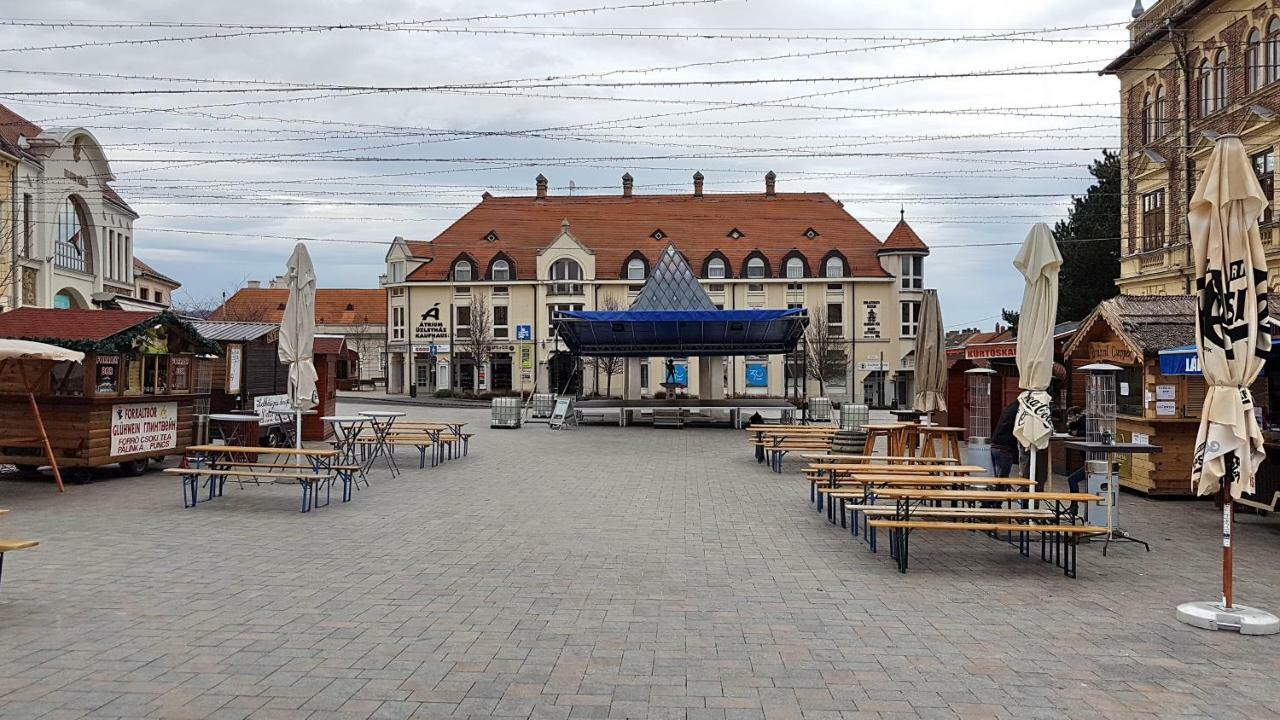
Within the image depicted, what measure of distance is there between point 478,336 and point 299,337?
41.7m

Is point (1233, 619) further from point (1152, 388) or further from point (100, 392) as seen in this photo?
point (100, 392)

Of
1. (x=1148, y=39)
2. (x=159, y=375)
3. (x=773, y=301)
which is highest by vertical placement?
(x=1148, y=39)

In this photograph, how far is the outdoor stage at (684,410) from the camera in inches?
1158

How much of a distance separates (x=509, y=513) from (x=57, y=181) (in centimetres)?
3274

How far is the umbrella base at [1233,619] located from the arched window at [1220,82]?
22.4 metres

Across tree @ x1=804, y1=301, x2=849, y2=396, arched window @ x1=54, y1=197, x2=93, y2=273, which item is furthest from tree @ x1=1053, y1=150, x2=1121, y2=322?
arched window @ x1=54, y1=197, x2=93, y2=273

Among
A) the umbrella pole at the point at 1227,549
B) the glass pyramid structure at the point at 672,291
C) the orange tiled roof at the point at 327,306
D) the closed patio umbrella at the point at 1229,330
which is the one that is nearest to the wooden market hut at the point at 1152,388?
the closed patio umbrella at the point at 1229,330

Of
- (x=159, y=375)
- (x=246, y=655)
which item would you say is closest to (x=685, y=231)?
(x=159, y=375)

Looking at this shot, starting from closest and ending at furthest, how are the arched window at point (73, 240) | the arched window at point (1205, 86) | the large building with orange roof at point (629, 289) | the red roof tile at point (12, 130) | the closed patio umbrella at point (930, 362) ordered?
the closed patio umbrella at point (930, 362)
the arched window at point (1205, 86)
the red roof tile at point (12, 130)
the arched window at point (73, 240)
the large building with orange roof at point (629, 289)

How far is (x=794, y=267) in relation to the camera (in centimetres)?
5941

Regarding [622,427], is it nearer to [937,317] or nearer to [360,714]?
[937,317]

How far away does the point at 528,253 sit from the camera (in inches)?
2375

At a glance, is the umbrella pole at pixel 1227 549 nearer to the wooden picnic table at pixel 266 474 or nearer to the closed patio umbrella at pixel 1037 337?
the closed patio umbrella at pixel 1037 337

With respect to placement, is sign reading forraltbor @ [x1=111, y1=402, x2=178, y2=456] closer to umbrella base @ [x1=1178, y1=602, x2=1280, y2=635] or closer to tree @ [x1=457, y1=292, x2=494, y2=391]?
umbrella base @ [x1=1178, y1=602, x2=1280, y2=635]
